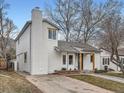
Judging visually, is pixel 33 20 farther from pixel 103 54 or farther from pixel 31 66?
pixel 103 54

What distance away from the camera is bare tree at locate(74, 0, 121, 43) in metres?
40.5

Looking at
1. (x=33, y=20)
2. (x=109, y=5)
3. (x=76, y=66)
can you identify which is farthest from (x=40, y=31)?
(x=109, y=5)

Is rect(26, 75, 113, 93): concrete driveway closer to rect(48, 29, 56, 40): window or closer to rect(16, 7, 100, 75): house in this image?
rect(16, 7, 100, 75): house

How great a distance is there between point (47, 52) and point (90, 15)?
64.3 ft

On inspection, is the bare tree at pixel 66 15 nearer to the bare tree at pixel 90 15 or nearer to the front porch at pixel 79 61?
the bare tree at pixel 90 15

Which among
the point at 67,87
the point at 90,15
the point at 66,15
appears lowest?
the point at 67,87

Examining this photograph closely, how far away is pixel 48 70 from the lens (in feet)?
79.5

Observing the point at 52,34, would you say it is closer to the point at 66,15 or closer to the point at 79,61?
the point at 79,61

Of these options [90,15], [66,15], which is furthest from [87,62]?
[66,15]

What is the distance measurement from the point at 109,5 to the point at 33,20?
22.7 metres

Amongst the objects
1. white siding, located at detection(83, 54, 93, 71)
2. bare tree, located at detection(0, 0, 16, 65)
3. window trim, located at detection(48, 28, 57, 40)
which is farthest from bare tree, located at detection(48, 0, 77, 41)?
window trim, located at detection(48, 28, 57, 40)

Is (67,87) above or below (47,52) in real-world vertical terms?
below

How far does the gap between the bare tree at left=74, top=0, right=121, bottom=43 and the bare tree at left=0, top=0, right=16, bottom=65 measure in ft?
44.0

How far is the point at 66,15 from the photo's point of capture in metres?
41.6
